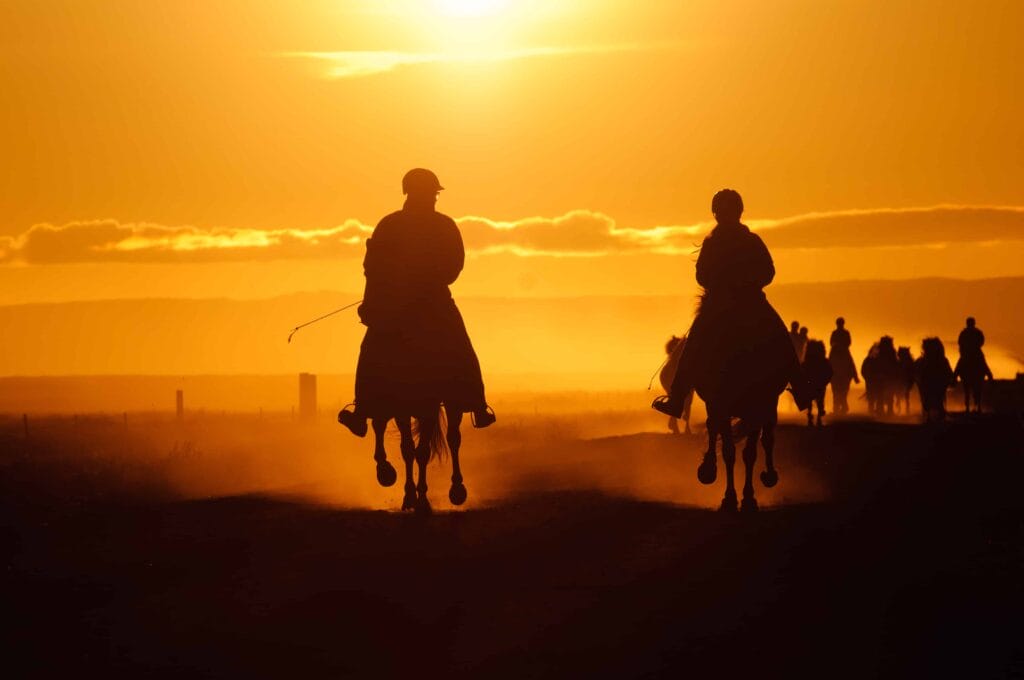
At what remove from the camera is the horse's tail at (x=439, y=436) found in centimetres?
2041

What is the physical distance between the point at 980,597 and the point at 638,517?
5.55 meters

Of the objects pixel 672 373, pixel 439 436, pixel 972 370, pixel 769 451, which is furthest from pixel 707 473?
pixel 972 370

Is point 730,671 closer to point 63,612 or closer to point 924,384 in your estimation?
point 63,612

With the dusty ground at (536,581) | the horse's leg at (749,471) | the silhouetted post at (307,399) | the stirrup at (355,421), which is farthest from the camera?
the silhouetted post at (307,399)

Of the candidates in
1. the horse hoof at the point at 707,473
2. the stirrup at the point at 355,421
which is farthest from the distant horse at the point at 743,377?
A: the stirrup at the point at 355,421

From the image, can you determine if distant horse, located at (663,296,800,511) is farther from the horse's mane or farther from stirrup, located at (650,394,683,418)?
the horse's mane

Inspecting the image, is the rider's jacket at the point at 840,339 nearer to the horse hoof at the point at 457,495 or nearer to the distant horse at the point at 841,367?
the distant horse at the point at 841,367

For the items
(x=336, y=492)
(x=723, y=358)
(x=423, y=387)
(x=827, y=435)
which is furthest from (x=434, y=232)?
(x=827, y=435)

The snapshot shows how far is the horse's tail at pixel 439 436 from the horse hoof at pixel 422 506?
79cm

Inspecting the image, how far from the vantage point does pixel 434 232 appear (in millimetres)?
20547

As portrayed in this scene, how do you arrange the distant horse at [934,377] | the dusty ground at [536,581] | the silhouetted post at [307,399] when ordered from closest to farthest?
the dusty ground at [536,581] → the distant horse at [934,377] → the silhouetted post at [307,399]

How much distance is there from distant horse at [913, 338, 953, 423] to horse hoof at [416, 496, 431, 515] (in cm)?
2777

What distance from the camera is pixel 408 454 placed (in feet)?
66.9

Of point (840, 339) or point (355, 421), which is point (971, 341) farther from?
point (355, 421)
